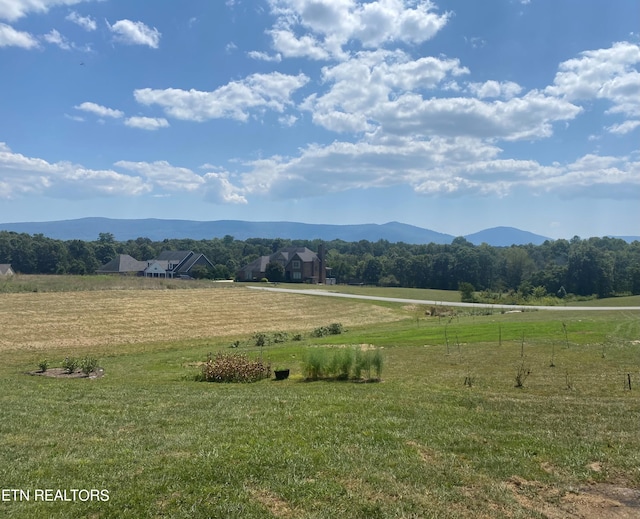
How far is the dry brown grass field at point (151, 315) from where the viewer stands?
94.7 feet

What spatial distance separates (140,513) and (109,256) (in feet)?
474

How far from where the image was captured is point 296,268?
10331 cm

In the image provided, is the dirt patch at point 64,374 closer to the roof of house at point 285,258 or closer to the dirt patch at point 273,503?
the dirt patch at point 273,503

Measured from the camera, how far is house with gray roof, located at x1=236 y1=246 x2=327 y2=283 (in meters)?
103

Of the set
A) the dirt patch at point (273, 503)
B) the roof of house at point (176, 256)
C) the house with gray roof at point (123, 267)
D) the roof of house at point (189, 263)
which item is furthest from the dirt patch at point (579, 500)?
the roof of house at point (176, 256)

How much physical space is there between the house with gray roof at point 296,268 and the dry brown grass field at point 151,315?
143ft

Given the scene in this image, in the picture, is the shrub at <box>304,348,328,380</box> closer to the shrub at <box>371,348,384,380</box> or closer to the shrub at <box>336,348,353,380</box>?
the shrub at <box>336,348,353,380</box>

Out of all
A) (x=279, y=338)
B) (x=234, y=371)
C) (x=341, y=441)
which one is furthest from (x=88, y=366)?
→ (x=279, y=338)

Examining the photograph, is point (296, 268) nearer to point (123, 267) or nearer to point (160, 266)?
point (160, 266)

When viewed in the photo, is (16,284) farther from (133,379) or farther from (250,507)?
(250,507)

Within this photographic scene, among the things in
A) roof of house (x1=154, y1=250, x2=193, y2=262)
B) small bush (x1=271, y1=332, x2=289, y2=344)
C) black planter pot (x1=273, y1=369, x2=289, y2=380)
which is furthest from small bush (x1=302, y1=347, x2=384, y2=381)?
roof of house (x1=154, y1=250, x2=193, y2=262)

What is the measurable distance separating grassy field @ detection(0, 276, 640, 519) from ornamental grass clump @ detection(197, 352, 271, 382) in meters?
0.82

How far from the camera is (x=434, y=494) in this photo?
5852 mm

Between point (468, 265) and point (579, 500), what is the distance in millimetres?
107368
